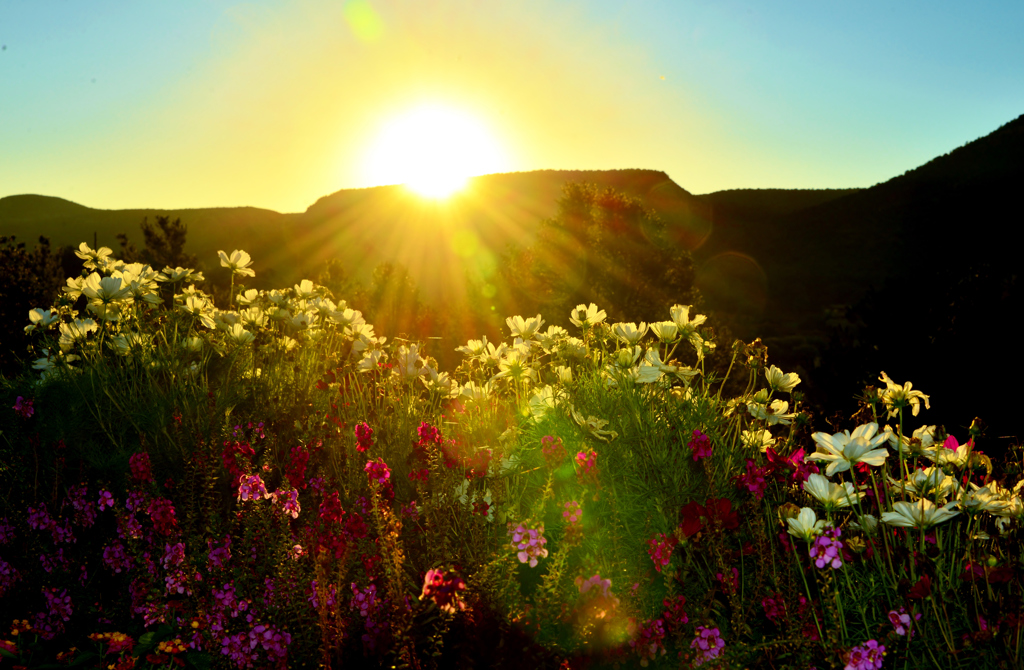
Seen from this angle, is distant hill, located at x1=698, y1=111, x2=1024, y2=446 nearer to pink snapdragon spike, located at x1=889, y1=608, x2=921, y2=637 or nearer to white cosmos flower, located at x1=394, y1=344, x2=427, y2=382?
pink snapdragon spike, located at x1=889, y1=608, x2=921, y2=637

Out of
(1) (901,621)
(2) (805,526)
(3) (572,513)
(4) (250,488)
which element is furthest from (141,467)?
(1) (901,621)

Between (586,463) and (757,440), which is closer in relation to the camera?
(586,463)

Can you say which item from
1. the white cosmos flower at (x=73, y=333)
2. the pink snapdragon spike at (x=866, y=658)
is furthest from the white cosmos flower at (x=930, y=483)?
the white cosmos flower at (x=73, y=333)

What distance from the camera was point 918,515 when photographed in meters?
1.87

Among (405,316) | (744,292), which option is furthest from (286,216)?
(405,316)

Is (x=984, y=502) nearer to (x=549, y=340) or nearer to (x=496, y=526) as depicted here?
(x=496, y=526)

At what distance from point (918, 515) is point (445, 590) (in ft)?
4.78

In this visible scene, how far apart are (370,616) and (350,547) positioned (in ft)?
0.86

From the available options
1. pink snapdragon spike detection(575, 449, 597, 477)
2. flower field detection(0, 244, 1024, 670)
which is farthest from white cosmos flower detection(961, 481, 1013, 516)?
pink snapdragon spike detection(575, 449, 597, 477)

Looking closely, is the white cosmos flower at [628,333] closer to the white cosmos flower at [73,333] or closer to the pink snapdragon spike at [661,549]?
the pink snapdragon spike at [661,549]

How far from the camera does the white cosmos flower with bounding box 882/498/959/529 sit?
183 centimetres

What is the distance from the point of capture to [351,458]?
314 cm

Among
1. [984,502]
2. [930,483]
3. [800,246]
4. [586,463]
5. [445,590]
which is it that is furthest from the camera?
[800,246]

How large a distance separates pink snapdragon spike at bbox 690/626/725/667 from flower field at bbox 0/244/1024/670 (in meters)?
0.02
